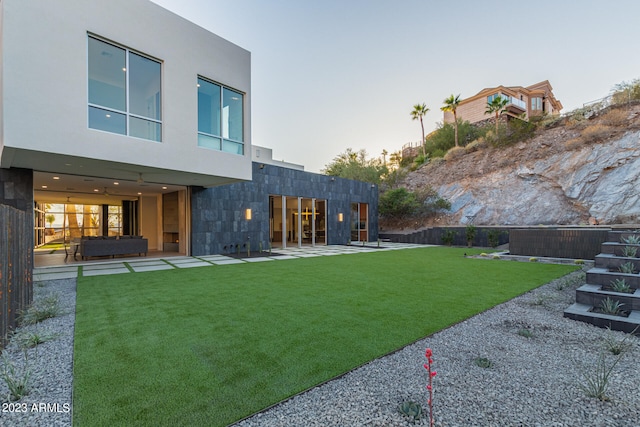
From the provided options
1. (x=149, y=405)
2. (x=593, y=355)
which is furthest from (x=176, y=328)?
(x=593, y=355)

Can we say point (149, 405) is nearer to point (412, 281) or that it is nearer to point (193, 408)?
point (193, 408)

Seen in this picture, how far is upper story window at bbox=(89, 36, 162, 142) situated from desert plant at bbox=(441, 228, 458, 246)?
13259 millimetres

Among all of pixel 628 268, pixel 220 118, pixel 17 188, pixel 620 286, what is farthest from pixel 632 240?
pixel 17 188

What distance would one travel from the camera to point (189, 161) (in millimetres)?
7426

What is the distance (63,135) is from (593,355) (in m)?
8.45

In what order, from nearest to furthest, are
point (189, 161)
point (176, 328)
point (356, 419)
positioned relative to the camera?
point (356, 419), point (176, 328), point (189, 161)

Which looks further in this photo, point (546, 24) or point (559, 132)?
point (559, 132)

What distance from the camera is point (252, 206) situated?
39.6ft

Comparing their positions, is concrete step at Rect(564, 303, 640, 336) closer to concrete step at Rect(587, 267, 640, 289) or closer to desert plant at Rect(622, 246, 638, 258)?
concrete step at Rect(587, 267, 640, 289)

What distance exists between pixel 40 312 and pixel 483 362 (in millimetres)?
5146

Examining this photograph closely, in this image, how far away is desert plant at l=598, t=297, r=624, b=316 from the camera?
3.53 meters

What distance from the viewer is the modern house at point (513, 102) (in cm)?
2731

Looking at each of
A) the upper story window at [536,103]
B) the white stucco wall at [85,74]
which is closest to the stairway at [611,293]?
the white stucco wall at [85,74]

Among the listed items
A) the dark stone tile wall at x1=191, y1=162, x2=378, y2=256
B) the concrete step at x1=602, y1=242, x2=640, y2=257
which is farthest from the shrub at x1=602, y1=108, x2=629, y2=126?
the concrete step at x1=602, y1=242, x2=640, y2=257
